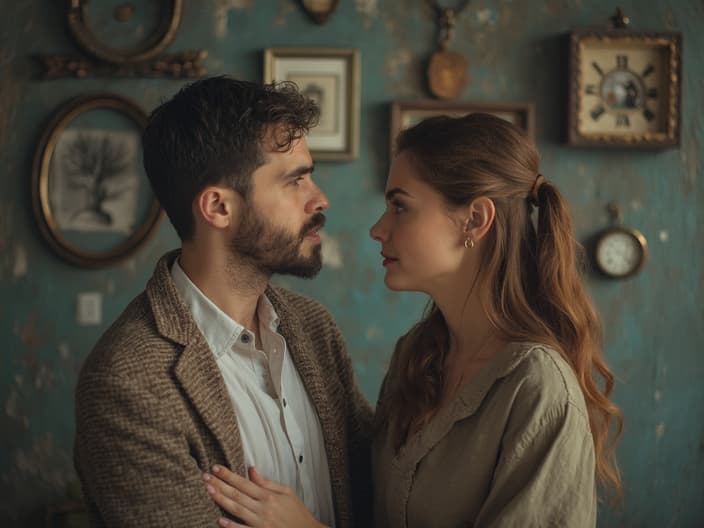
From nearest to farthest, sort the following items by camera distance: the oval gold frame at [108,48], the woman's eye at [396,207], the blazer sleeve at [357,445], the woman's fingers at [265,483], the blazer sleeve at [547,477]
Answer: the blazer sleeve at [547,477] < the woman's fingers at [265,483] < the woman's eye at [396,207] < the blazer sleeve at [357,445] < the oval gold frame at [108,48]

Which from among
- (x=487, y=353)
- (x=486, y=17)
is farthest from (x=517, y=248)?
(x=486, y=17)

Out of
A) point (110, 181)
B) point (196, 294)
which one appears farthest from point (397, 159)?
point (110, 181)

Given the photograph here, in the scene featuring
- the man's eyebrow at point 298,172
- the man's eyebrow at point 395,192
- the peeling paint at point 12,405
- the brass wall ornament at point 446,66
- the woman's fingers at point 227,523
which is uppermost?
the brass wall ornament at point 446,66

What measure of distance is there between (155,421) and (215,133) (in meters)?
0.67

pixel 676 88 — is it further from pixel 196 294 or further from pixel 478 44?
pixel 196 294

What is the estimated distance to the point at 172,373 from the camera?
1.51m

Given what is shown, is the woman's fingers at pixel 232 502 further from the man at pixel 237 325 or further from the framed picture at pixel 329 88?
the framed picture at pixel 329 88

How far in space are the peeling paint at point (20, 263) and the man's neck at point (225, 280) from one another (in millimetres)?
1622

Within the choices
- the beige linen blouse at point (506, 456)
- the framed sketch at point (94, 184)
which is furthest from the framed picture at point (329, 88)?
the beige linen blouse at point (506, 456)

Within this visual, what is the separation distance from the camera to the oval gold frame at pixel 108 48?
305 centimetres

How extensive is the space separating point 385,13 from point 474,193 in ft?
5.65

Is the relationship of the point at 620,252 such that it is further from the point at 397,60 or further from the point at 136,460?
the point at 136,460

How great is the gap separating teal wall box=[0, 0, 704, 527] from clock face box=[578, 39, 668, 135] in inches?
4.1

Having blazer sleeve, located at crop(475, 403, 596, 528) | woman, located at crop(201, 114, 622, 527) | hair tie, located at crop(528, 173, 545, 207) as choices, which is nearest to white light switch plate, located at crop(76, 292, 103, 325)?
woman, located at crop(201, 114, 622, 527)
